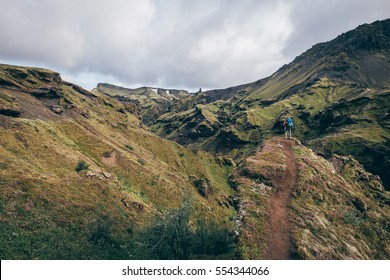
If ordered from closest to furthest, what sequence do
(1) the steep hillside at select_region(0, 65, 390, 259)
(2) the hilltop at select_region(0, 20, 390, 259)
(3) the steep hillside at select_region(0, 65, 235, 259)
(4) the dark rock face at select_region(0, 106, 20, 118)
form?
(1) the steep hillside at select_region(0, 65, 390, 259) → (2) the hilltop at select_region(0, 20, 390, 259) → (3) the steep hillside at select_region(0, 65, 235, 259) → (4) the dark rock face at select_region(0, 106, 20, 118)

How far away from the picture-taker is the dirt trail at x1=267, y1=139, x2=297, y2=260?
1334 inches

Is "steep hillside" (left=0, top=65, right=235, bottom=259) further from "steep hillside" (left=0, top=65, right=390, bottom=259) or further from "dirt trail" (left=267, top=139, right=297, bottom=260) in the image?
"dirt trail" (left=267, top=139, right=297, bottom=260)

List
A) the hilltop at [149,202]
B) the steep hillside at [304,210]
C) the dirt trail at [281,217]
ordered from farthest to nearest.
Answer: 1. the steep hillside at [304,210]
2. the dirt trail at [281,217]
3. the hilltop at [149,202]

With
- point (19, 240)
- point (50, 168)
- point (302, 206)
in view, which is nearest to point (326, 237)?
point (302, 206)

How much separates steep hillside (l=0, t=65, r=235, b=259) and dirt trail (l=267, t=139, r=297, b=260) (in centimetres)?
568

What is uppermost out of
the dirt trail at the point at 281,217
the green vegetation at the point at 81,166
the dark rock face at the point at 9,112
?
the dark rock face at the point at 9,112

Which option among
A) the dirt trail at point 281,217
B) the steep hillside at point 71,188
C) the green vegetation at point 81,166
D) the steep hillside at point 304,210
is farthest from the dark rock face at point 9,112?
the dirt trail at point 281,217

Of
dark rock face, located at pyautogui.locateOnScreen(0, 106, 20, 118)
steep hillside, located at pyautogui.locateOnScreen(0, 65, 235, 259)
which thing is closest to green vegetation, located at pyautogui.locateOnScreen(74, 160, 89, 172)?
steep hillside, located at pyautogui.locateOnScreen(0, 65, 235, 259)

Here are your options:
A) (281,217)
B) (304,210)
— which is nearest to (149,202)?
(281,217)

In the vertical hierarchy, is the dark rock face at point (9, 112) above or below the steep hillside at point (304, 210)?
above

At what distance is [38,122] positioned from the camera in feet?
201

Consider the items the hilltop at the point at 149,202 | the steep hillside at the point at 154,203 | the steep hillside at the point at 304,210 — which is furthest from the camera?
the steep hillside at the point at 304,210

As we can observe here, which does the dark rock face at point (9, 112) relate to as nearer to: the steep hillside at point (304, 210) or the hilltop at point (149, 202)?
the hilltop at point (149, 202)

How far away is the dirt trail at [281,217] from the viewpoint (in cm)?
A: 3388
